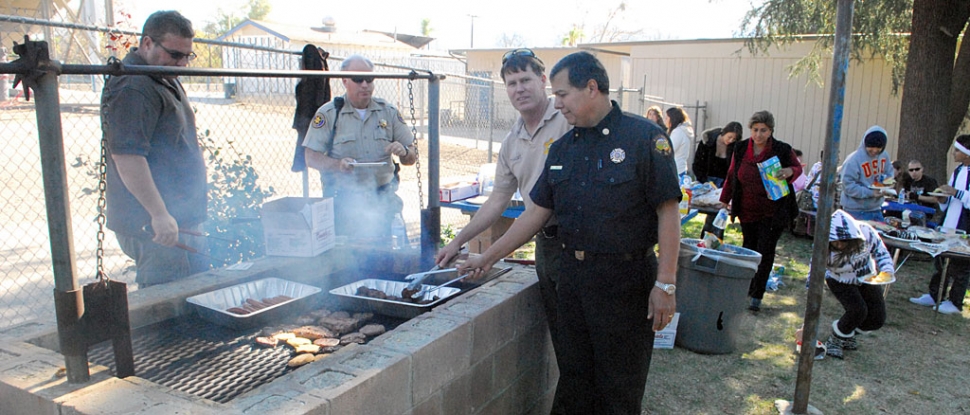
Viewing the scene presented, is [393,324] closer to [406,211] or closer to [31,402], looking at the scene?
[31,402]

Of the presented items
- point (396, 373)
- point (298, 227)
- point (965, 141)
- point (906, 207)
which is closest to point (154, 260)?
point (298, 227)

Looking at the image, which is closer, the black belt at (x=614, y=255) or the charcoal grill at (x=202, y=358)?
the charcoal grill at (x=202, y=358)

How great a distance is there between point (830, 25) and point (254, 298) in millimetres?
11041

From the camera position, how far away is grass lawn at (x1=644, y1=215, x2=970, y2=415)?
13.4 feet

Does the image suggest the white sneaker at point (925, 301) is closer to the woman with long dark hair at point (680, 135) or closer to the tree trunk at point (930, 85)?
the woman with long dark hair at point (680, 135)

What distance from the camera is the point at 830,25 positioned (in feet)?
35.9

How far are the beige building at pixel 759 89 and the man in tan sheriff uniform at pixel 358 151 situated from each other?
8414 millimetres

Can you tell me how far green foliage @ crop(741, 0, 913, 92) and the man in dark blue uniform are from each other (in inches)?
370

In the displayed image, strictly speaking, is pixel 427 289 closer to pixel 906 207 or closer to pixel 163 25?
pixel 163 25

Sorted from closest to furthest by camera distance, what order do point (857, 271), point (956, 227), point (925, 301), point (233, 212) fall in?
point (857, 271) < point (233, 212) < point (925, 301) < point (956, 227)

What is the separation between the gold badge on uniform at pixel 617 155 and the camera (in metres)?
2.63

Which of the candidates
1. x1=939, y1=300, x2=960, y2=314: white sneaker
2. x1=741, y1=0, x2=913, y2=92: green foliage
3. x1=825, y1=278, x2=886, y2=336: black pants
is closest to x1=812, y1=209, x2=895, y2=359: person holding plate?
x1=825, y1=278, x2=886, y2=336: black pants

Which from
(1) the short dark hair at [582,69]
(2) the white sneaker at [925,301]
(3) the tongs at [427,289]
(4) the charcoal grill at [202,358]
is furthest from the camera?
(2) the white sneaker at [925,301]

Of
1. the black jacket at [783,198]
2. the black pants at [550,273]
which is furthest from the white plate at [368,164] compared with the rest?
the black jacket at [783,198]
